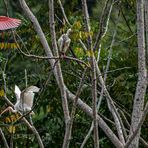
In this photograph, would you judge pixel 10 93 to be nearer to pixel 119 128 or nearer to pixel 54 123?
pixel 54 123

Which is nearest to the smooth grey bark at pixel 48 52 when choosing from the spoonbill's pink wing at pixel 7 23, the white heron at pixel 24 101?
the white heron at pixel 24 101

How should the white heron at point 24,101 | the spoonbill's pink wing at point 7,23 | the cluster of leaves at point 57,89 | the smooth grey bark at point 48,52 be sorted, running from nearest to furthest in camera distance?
the spoonbill's pink wing at point 7,23 → the white heron at point 24,101 → the smooth grey bark at point 48,52 → the cluster of leaves at point 57,89

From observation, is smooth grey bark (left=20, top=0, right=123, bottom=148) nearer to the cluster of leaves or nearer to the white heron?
the white heron

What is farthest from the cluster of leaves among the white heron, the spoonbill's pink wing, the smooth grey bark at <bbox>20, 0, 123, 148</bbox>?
the spoonbill's pink wing

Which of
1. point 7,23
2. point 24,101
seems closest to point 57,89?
point 24,101

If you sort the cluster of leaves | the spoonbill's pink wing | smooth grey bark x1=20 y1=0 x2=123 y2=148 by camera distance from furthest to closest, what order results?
the cluster of leaves, smooth grey bark x1=20 y1=0 x2=123 y2=148, the spoonbill's pink wing

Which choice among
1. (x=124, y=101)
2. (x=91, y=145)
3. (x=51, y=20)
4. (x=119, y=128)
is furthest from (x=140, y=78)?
(x=91, y=145)

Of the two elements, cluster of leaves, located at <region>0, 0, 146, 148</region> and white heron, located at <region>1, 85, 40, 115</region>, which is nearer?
white heron, located at <region>1, 85, 40, 115</region>

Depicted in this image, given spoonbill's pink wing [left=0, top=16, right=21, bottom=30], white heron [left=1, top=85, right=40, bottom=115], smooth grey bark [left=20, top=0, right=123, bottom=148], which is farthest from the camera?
smooth grey bark [left=20, top=0, right=123, bottom=148]

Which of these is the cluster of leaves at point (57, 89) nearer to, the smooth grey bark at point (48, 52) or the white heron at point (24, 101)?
the smooth grey bark at point (48, 52)

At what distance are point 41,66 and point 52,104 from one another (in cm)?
34

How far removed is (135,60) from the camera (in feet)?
14.0

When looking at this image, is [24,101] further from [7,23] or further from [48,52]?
[7,23]

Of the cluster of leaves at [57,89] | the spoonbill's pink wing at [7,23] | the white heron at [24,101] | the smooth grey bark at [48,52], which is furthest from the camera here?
the cluster of leaves at [57,89]
